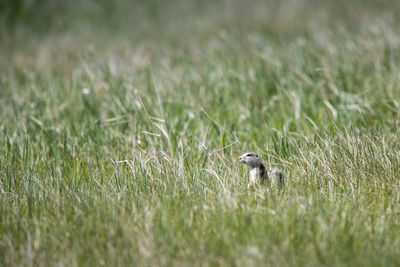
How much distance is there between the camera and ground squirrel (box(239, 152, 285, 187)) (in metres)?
3.55

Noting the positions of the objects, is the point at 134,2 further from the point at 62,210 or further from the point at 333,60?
the point at 62,210

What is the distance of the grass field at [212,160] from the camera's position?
2863 mm

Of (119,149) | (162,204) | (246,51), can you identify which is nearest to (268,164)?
(162,204)

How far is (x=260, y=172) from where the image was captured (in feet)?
12.0

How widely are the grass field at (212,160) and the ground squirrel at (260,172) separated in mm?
105

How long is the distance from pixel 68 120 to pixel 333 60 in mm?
3543

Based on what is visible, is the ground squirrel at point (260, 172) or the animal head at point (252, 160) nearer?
the ground squirrel at point (260, 172)

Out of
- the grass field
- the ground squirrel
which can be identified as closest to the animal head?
the ground squirrel

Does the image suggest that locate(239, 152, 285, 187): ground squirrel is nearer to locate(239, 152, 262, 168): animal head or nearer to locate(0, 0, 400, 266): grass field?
locate(239, 152, 262, 168): animal head

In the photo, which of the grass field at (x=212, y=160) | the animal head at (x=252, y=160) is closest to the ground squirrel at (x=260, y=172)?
the animal head at (x=252, y=160)

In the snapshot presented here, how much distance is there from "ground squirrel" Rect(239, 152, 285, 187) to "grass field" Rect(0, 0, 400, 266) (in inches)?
4.1

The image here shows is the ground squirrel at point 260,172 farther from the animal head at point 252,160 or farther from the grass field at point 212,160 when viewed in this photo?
the grass field at point 212,160

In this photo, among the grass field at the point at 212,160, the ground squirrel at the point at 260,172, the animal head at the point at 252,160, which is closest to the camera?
the grass field at the point at 212,160

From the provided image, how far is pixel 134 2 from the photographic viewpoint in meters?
15.0
